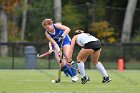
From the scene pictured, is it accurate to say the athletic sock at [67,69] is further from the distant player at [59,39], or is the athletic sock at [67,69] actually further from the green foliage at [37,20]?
the green foliage at [37,20]

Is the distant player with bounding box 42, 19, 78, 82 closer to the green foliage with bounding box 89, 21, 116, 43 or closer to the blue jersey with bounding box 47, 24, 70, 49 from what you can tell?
the blue jersey with bounding box 47, 24, 70, 49

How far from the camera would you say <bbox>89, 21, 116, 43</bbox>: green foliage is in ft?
115

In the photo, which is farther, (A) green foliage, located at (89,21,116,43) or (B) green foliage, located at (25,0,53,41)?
(B) green foliage, located at (25,0,53,41)

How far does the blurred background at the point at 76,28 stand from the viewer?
3070cm

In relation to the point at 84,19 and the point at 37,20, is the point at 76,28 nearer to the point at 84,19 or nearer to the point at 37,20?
the point at 84,19

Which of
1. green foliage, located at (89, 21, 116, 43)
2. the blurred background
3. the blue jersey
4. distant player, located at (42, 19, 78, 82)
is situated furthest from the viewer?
green foliage, located at (89, 21, 116, 43)

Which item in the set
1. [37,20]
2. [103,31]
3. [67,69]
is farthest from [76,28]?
[67,69]

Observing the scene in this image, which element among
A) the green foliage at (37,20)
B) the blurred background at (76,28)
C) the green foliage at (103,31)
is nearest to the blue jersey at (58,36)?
the blurred background at (76,28)

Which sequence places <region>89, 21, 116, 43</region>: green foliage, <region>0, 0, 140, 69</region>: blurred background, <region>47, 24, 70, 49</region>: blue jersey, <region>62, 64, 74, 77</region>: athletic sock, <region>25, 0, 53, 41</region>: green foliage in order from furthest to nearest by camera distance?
1. <region>25, 0, 53, 41</region>: green foliage
2. <region>89, 21, 116, 43</region>: green foliage
3. <region>0, 0, 140, 69</region>: blurred background
4. <region>62, 64, 74, 77</region>: athletic sock
5. <region>47, 24, 70, 49</region>: blue jersey

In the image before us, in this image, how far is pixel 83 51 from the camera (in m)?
16.6

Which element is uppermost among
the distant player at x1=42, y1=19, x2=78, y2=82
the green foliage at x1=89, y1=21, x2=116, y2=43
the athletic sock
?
the distant player at x1=42, y1=19, x2=78, y2=82

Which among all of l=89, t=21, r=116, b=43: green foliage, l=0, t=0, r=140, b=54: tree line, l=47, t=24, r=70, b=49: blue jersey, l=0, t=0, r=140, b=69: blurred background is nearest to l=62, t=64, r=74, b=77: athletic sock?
l=47, t=24, r=70, b=49: blue jersey

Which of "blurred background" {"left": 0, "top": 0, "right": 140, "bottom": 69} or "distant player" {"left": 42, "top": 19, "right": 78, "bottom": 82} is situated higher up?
"distant player" {"left": 42, "top": 19, "right": 78, "bottom": 82}

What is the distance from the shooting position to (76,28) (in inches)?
1332
